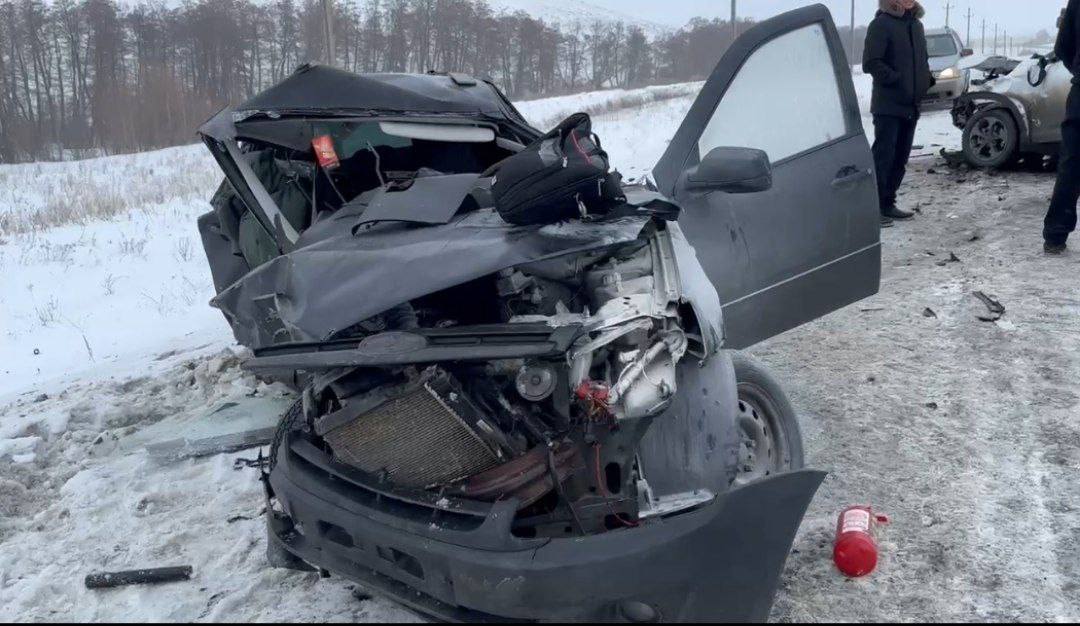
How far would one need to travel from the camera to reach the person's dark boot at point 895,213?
7.62 metres

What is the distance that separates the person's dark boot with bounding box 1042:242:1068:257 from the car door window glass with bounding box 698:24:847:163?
298cm

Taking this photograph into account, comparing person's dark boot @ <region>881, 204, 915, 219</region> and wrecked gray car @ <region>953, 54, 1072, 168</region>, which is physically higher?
wrecked gray car @ <region>953, 54, 1072, 168</region>

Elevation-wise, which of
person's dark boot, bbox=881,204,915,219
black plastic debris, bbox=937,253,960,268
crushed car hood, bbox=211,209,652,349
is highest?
crushed car hood, bbox=211,209,652,349

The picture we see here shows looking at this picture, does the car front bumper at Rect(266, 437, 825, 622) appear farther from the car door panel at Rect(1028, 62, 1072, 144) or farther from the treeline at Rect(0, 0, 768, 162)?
the treeline at Rect(0, 0, 768, 162)

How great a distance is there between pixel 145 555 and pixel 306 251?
52.6 inches

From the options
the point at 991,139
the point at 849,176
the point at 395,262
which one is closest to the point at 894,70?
the point at 991,139

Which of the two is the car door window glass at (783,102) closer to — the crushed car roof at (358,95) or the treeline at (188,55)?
the crushed car roof at (358,95)

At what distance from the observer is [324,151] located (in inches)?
144

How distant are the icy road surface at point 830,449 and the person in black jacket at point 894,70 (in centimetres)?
84

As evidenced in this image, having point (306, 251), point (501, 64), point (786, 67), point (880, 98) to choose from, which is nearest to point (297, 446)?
point (306, 251)

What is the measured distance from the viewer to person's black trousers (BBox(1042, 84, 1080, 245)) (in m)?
5.74

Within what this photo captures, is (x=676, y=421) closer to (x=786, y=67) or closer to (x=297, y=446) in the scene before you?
(x=297, y=446)

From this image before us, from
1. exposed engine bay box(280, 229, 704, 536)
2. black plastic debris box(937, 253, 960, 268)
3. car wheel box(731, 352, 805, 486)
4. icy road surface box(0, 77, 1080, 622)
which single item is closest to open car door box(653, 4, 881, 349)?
car wheel box(731, 352, 805, 486)

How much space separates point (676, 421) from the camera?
2.42m
